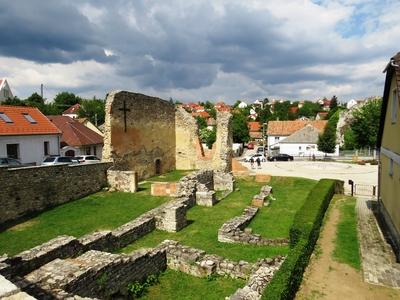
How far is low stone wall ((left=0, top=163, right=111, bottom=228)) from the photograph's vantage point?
17.2m

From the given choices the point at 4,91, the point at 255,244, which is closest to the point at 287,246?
the point at 255,244

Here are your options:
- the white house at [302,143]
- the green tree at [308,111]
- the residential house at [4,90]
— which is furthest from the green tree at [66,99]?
the green tree at [308,111]

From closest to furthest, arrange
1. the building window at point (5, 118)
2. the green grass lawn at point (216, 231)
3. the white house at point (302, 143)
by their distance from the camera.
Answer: the green grass lawn at point (216, 231), the building window at point (5, 118), the white house at point (302, 143)

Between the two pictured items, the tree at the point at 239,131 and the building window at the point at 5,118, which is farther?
the tree at the point at 239,131

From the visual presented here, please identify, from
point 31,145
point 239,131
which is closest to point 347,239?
point 31,145

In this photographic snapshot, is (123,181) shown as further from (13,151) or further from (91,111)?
(91,111)

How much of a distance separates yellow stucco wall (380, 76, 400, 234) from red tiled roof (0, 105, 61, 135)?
27.2 metres

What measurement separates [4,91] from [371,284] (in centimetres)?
7188

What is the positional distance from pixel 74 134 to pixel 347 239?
32871mm

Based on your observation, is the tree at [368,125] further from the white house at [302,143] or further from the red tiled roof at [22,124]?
the red tiled roof at [22,124]

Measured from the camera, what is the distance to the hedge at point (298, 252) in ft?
27.6

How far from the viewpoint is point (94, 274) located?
9422 millimetres

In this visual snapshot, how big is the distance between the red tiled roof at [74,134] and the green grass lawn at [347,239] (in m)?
29.0

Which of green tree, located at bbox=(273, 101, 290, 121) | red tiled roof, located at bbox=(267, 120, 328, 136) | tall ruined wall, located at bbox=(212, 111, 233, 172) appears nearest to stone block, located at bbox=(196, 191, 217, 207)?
tall ruined wall, located at bbox=(212, 111, 233, 172)
